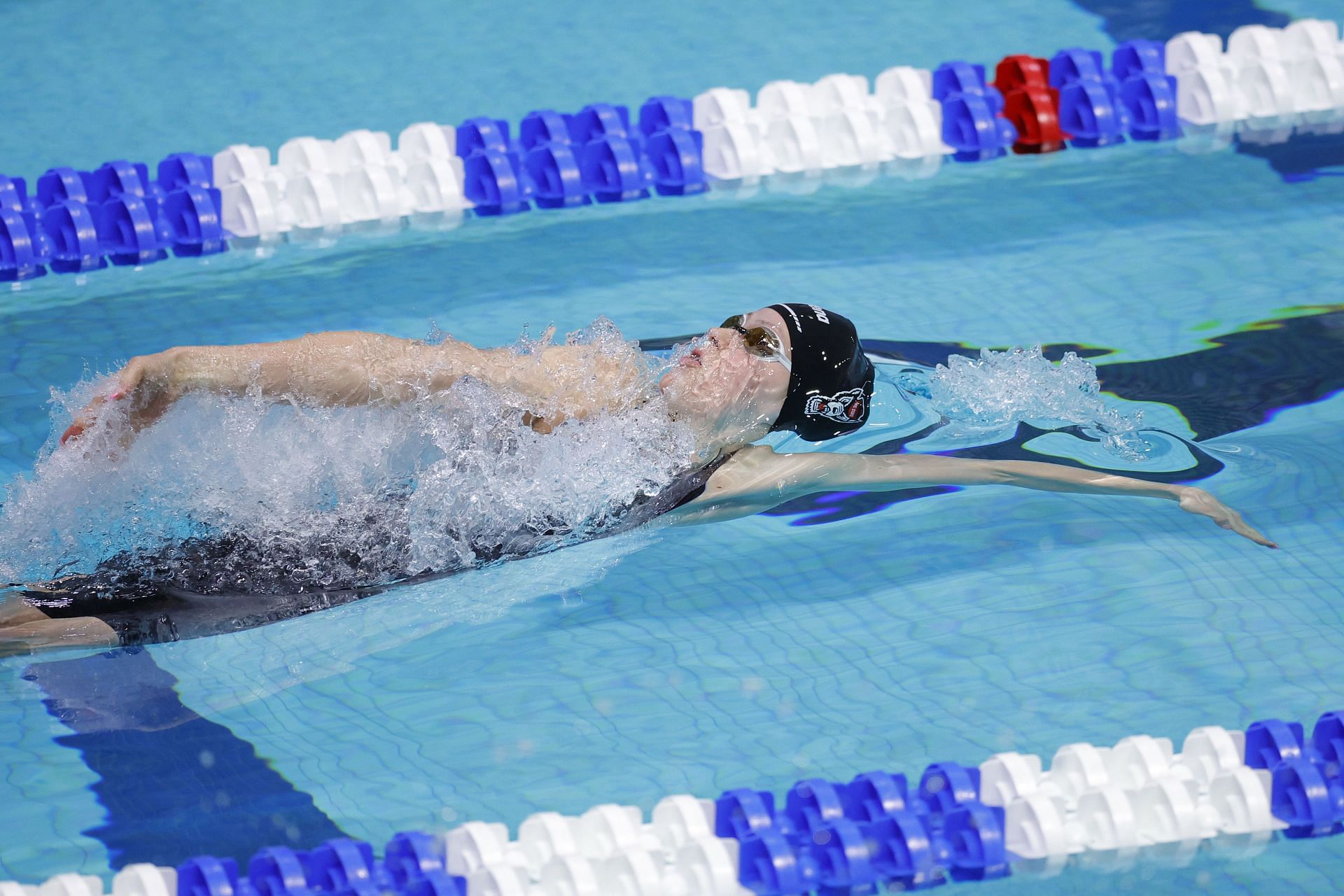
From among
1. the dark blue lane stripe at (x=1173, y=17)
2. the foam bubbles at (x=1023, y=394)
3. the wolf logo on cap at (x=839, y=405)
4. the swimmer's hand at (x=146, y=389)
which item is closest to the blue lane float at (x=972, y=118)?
the dark blue lane stripe at (x=1173, y=17)

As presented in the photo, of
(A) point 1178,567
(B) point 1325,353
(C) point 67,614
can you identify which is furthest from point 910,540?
(C) point 67,614

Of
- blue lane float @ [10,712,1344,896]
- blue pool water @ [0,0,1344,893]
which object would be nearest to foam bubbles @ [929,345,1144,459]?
blue pool water @ [0,0,1344,893]

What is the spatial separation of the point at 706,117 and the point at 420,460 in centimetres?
280

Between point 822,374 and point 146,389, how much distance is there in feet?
4.77

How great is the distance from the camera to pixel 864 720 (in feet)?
9.09

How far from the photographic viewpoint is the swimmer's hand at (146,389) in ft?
8.11

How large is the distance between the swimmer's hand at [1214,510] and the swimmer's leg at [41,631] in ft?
7.62

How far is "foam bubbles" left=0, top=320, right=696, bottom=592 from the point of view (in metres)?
2.80

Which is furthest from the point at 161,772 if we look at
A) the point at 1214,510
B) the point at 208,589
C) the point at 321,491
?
the point at 1214,510

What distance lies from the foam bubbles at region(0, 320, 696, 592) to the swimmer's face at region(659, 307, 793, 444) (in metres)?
0.07

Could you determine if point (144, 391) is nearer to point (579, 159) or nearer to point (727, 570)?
point (727, 570)

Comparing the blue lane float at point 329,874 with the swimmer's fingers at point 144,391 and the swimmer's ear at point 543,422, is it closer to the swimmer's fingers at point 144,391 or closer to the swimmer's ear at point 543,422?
the swimmer's fingers at point 144,391

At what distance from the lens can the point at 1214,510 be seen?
300 cm

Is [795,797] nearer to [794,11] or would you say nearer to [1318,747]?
[1318,747]
